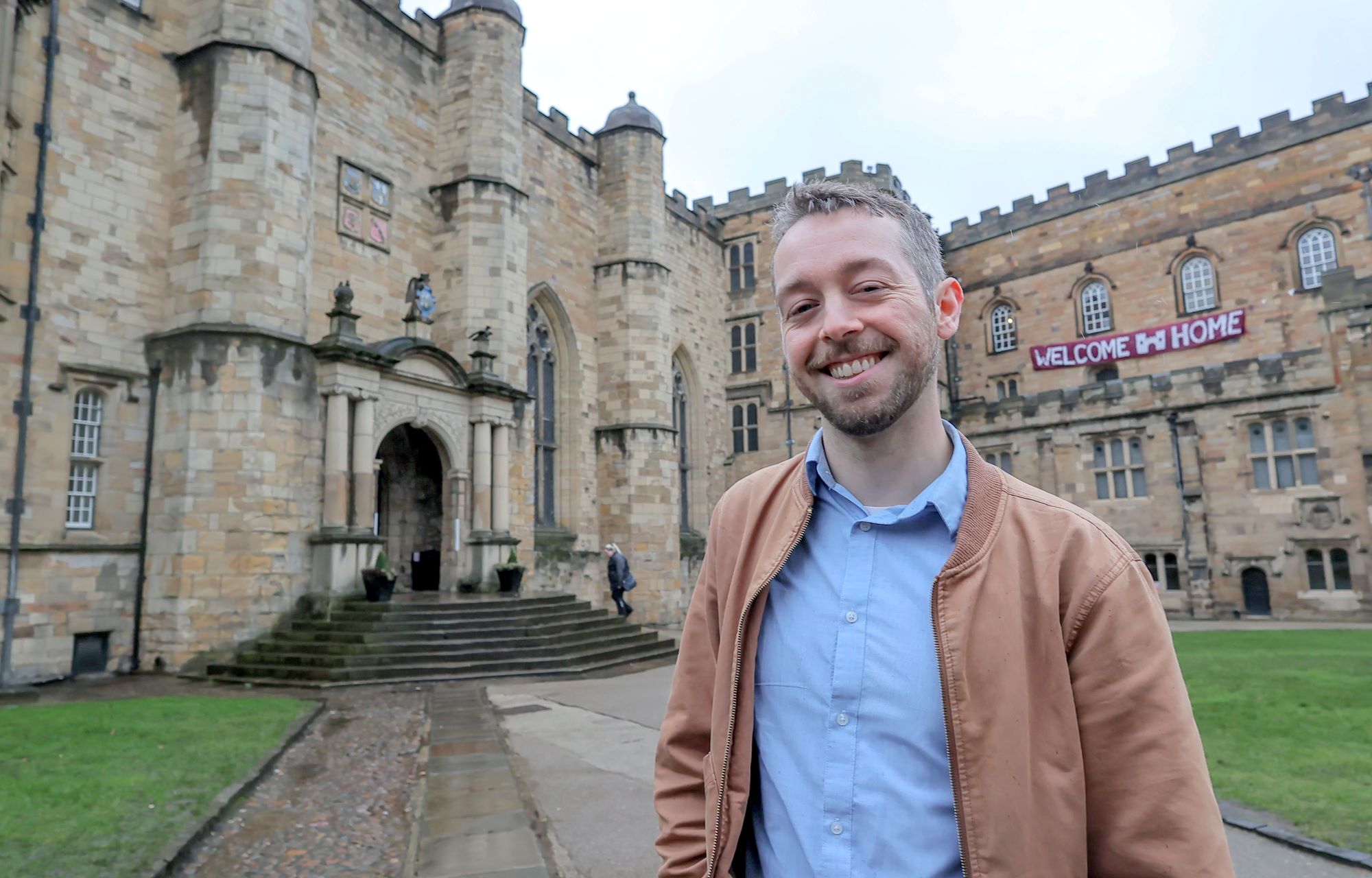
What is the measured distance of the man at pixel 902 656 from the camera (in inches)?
45.3

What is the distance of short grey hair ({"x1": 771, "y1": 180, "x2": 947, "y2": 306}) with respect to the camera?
4.82 feet

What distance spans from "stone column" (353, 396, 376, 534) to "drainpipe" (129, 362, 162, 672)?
2767mm

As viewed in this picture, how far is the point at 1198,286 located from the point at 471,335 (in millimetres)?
21460

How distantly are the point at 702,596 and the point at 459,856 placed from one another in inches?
122

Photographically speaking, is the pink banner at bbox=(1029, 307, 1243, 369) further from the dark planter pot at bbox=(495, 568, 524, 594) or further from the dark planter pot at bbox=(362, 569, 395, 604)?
the dark planter pot at bbox=(362, 569, 395, 604)

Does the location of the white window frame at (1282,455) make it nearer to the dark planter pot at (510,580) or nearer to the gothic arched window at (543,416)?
the gothic arched window at (543,416)

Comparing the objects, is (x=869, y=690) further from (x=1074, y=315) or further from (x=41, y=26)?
(x=1074, y=315)

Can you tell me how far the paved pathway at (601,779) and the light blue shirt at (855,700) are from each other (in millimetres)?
2914

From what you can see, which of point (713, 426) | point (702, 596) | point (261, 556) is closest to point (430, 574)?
point (261, 556)

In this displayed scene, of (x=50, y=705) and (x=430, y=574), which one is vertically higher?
(x=430, y=574)

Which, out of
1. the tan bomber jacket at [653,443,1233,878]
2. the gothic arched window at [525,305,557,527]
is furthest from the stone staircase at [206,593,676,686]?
the tan bomber jacket at [653,443,1233,878]

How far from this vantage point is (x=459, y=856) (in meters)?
3.99

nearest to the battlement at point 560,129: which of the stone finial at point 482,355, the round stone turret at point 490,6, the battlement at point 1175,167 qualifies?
the round stone turret at point 490,6

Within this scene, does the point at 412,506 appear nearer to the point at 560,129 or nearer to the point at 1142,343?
the point at 560,129
